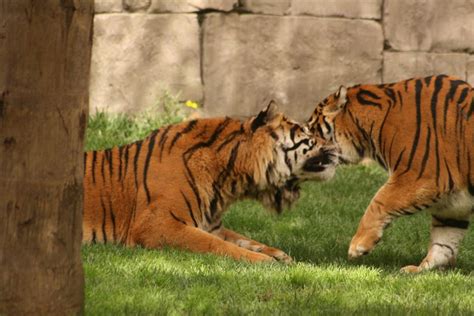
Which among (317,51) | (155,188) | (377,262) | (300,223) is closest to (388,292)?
(377,262)

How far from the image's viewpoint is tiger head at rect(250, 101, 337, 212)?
667 centimetres

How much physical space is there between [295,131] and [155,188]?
38.0 inches

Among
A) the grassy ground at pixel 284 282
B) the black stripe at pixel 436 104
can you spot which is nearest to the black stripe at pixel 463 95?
the black stripe at pixel 436 104

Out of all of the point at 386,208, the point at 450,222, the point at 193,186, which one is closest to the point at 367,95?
the point at 386,208

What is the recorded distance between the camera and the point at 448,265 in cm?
658

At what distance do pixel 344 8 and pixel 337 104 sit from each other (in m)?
4.23

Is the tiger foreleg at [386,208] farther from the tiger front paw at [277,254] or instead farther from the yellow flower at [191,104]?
the yellow flower at [191,104]

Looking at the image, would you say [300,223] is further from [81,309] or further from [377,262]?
[81,309]

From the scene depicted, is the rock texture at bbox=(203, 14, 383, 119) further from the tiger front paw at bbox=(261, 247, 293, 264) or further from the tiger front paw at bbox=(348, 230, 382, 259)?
the tiger front paw at bbox=(348, 230, 382, 259)

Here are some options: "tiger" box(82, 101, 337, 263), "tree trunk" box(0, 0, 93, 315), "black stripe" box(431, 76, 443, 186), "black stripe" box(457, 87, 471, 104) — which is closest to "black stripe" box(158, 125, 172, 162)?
"tiger" box(82, 101, 337, 263)

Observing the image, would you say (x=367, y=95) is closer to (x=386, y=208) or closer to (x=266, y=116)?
(x=266, y=116)

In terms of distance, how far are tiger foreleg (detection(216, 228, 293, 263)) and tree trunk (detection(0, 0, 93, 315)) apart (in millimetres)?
2701

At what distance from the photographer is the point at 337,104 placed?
6.80 metres

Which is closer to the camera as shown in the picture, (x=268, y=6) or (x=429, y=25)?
(x=268, y=6)
